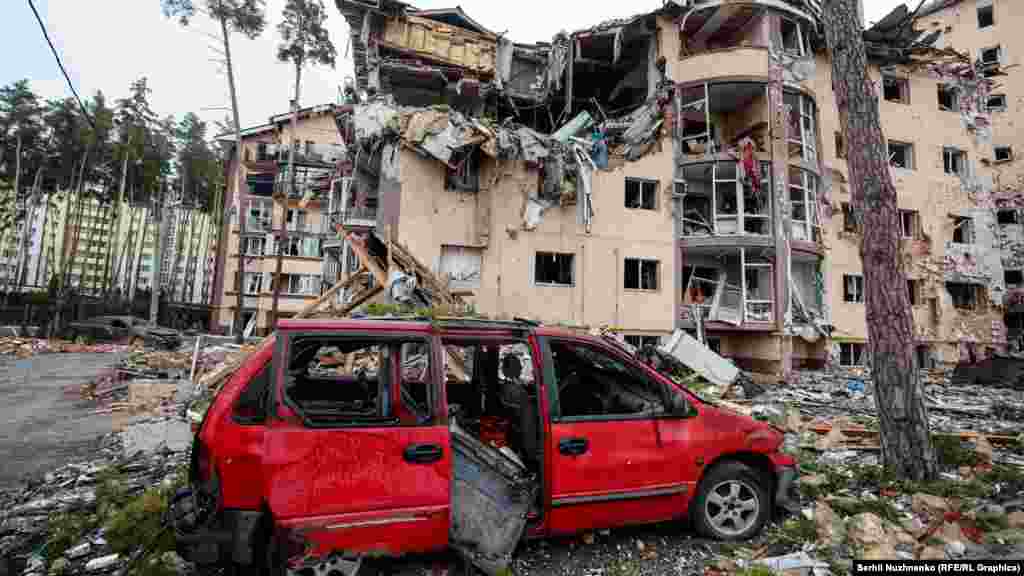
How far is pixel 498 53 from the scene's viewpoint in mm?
19250

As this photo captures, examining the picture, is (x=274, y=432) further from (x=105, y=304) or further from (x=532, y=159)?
(x=105, y=304)

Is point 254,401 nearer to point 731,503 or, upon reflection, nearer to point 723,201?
point 731,503

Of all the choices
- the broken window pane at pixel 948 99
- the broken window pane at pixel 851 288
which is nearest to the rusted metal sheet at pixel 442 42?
the broken window pane at pixel 851 288

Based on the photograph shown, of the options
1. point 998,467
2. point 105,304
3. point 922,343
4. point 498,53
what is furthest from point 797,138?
point 105,304

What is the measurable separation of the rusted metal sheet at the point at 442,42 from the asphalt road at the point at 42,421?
619 inches

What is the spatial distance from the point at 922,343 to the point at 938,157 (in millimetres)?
8204

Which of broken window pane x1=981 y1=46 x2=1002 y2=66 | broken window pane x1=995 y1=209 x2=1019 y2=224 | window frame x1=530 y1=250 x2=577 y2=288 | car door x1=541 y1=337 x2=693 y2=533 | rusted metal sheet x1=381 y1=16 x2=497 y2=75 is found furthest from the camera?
broken window pane x1=981 y1=46 x2=1002 y2=66

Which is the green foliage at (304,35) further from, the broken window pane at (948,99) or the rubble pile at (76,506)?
the broken window pane at (948,99)

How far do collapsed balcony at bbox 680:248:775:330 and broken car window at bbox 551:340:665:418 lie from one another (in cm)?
1223

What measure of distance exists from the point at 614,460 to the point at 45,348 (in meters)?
27.1

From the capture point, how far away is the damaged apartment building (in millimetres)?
14156

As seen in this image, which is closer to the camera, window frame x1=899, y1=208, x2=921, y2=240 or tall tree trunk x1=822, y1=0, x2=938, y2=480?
tall tree trunk x1=822, y1=0, x2=938, y2=480

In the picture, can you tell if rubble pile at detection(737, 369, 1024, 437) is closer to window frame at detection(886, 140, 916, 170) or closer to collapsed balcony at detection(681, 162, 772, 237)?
collapsed balcony at detection(681, 162, 772, 237)

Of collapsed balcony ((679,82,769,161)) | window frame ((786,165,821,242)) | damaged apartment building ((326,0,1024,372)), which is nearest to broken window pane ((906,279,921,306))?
damaged apartment building ((326,0,1024,372))
